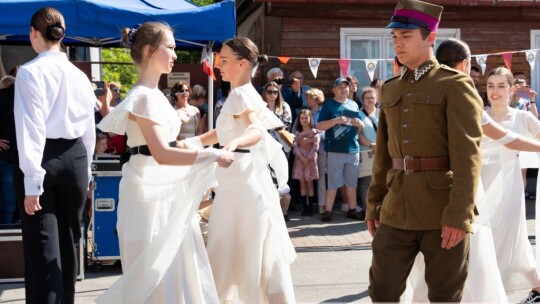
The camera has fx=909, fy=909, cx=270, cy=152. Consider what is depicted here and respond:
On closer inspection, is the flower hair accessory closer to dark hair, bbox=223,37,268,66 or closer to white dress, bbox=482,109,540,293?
dark hair, bbox=223,37,268,66

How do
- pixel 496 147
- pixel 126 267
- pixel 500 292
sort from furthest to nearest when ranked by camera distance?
pixel 496 147 < pixel 500 292 < pixel 126 267

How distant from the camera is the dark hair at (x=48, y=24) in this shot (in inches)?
211

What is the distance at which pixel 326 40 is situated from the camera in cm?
1407

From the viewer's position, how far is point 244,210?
19.2ft

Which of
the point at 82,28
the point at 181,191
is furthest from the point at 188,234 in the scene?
the point at 82,28

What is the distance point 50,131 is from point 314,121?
274 inches

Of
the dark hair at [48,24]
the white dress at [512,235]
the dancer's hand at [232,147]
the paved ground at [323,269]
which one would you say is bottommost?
the paved ground at [323,269]

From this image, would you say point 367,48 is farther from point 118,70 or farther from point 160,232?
point 118,70

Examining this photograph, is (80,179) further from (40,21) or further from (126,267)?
(40,21)

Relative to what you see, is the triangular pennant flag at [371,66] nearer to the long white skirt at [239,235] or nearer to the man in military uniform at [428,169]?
the long white skirt at [239,235]

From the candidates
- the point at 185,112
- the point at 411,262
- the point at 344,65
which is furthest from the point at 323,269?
the point at 344,65

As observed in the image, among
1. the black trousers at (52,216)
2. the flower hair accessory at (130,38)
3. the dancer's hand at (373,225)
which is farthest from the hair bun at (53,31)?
the dancer's hand at (373,225)

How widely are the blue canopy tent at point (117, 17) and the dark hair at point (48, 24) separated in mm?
2973

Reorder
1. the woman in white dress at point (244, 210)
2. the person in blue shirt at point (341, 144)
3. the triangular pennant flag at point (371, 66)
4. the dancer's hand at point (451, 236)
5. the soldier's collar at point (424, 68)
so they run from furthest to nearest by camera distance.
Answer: the triangular pennant flag at point (371, 66) < the person in blue shirt at point (341, 144) < the woman in white dress at point (244, 210) < the soldier's collar at point (424, 68) < the dancer's hand at point (451, 236)
